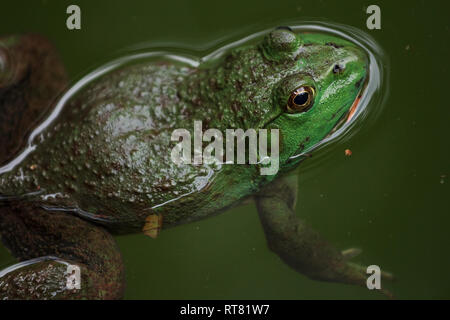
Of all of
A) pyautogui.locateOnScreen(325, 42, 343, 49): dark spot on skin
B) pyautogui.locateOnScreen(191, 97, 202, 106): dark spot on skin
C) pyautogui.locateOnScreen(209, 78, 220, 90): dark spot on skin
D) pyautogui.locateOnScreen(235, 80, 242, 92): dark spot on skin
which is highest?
pyautogui.locateOnScreen(325, 42, 343, 49): dark spot on skin

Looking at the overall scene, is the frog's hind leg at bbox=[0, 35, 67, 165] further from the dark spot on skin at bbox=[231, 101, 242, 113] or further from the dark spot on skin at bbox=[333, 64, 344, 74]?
the dark spot on skin at bbox=[333, 64, 344, 74]

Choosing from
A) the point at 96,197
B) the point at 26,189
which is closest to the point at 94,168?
the point at 96,197

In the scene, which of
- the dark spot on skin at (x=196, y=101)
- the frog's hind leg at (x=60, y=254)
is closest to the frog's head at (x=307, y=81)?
the dark spot on skin at (x=196, y=101)

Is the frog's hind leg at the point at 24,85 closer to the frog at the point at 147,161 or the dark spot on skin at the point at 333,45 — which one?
the frog at the point at 147,161

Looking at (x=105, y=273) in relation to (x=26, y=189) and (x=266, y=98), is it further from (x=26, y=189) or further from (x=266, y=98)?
(x=266, y=98)

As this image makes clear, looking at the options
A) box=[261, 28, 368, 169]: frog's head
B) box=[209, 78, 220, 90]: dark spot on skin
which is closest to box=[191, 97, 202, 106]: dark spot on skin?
box=[209, 78, 220, 90]: dark spot on skin

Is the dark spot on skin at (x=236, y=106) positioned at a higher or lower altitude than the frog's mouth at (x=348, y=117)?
lower

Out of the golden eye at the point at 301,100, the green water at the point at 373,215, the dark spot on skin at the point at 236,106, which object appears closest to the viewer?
the golden eye at the point at 301,100

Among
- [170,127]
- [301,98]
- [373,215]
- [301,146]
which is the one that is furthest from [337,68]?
[373,215]

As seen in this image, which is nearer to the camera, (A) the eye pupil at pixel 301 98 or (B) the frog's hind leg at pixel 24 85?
(A) the eye pupil at pixel 301 98
